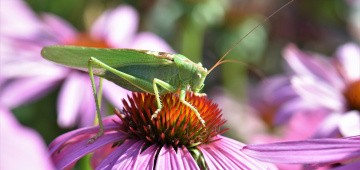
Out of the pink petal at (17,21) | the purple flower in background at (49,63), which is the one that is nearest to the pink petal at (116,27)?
the purple flower in background at (49,63)

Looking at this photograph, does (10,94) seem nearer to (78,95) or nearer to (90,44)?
(78,95)

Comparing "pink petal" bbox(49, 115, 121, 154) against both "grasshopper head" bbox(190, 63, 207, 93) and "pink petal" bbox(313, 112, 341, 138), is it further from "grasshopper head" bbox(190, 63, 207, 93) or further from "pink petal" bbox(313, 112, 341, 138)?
"pink petal" bbox(313, 112, 341, 138)

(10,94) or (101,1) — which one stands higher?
(101,1)

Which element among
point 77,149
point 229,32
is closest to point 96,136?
point 77,149

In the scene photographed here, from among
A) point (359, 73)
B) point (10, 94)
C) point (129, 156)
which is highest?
point (359, 73)

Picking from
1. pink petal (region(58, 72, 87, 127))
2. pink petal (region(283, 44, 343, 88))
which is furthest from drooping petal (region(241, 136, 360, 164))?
pink petal (region(283, 44, 343, 88))

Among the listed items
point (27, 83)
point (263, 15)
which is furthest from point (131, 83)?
point (263, 15)
